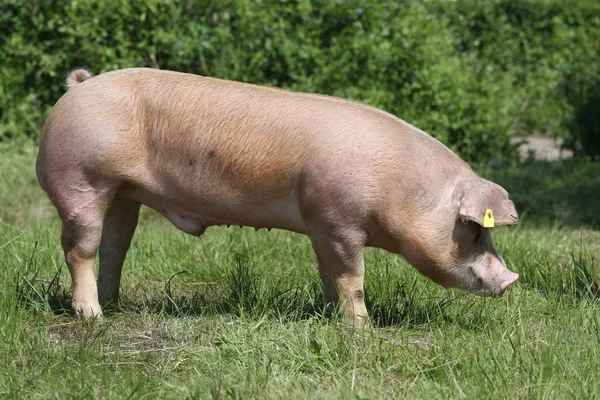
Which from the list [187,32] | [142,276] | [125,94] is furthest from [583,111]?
[125,94]

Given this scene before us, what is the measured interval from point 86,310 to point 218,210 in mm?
774

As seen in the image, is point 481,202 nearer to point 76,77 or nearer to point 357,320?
point 357,320

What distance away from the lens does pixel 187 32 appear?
→ 9195mm

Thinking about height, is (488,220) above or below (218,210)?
above

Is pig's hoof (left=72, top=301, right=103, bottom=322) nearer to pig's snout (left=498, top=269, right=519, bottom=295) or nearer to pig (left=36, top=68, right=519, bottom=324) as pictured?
pig (left=36, top=68, right=519, bottom=324)

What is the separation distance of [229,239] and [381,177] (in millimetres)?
2205

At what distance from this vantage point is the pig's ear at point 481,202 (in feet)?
14.0

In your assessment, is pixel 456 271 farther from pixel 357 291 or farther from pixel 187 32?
pixel 187 32

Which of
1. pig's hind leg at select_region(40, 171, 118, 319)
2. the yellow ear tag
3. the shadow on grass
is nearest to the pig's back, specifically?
pig's hind leg at select_region(40, 171, 118, 319)

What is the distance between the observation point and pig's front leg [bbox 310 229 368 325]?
434 centimetres

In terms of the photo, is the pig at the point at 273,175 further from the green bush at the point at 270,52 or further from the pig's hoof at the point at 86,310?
the green bush at the point at 270,52

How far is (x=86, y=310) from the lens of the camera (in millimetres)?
4625

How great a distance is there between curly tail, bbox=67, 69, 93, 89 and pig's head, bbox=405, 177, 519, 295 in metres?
1.82

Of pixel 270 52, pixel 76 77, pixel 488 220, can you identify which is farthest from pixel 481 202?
pixel 270 52
